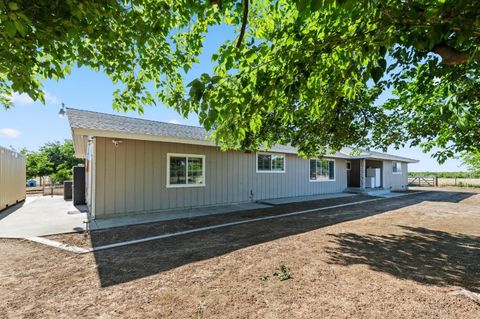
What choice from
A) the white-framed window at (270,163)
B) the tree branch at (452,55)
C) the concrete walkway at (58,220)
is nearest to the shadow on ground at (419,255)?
the tree branch at (452,55)

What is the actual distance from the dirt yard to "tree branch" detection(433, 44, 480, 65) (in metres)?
2.83

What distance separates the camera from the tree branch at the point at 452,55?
8.80 feet

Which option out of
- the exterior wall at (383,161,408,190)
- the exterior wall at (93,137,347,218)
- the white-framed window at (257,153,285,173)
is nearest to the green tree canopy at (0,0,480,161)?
the exterior wall at (93,137,347,218)

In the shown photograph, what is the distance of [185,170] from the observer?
9867 millimetres

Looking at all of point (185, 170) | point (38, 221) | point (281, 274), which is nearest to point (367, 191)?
point (185, 170)

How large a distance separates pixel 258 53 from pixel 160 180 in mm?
7301

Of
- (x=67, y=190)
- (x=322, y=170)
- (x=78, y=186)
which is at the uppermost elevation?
(x=322, y=170)

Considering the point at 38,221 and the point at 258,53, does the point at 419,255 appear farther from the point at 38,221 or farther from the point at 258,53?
the point at 38,221

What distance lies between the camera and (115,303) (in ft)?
9.90

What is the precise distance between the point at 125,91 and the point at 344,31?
3.69 m

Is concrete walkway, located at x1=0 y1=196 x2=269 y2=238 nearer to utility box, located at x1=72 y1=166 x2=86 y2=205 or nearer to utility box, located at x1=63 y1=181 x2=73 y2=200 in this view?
utility box, located at x1=72 y1=166 x2=86 y2=205

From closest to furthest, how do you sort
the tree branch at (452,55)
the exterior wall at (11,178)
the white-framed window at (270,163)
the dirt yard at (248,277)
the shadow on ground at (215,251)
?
the tree branch at (452,55), the dirt yard at (248,277), the shadow on ground at (215,251), the exterior wall at (11,178), the white-framed window at (270,163)

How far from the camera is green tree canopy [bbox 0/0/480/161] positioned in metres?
2.30

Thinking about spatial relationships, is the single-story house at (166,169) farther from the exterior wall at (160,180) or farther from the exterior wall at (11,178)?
the exterior wall at (11,178)
